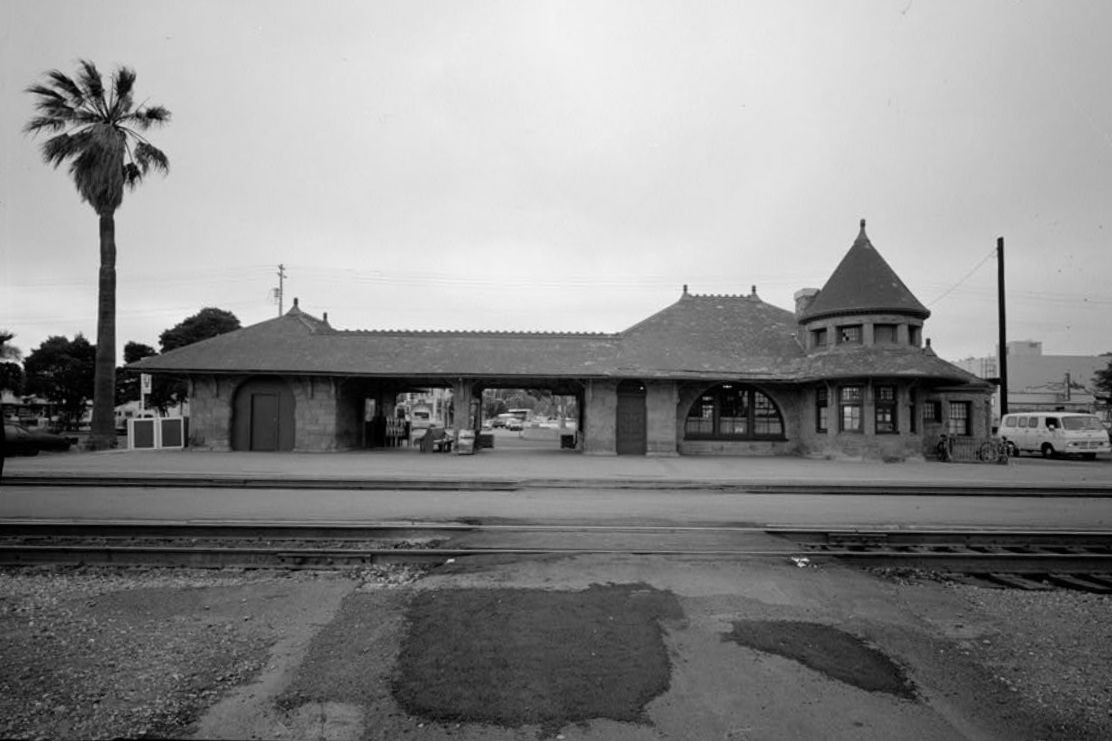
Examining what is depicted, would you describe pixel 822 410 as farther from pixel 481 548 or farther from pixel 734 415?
pixel 481 548

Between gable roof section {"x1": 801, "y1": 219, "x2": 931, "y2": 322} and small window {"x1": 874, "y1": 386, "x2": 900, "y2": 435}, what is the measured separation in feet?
10.8

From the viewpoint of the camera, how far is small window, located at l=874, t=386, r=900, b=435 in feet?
72.6

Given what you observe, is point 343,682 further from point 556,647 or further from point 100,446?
point 100,446

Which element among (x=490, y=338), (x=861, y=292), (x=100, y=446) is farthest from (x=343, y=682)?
(x=100, y=446)

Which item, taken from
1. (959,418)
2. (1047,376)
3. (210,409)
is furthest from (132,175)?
(1047,376)

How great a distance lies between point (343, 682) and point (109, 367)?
1073 inches

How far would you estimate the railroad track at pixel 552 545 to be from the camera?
728cm

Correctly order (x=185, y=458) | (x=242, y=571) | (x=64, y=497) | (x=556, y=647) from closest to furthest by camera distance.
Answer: (x=556, y=647) < (x=242, y=571) < (x=64, y=497) < (x=185, y=458)

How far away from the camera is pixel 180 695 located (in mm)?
3959

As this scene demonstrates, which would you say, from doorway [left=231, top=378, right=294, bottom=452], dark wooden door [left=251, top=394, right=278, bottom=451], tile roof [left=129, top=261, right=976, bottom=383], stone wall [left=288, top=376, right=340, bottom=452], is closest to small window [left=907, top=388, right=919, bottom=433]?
tile roof [left=129, top=261, right=976, bottom=383]

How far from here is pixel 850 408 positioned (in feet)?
74.7

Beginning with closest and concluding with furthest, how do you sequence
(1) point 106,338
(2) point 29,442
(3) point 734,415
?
1. (2) point 29,442
2. (1) point 106,338
3. (3) point 734,415

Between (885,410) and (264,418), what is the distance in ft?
80.2

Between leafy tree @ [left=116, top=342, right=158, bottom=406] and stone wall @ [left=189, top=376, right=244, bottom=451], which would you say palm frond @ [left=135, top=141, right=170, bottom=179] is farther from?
leafy tree @ [left=116, top=342, right=158, bottom=406]
